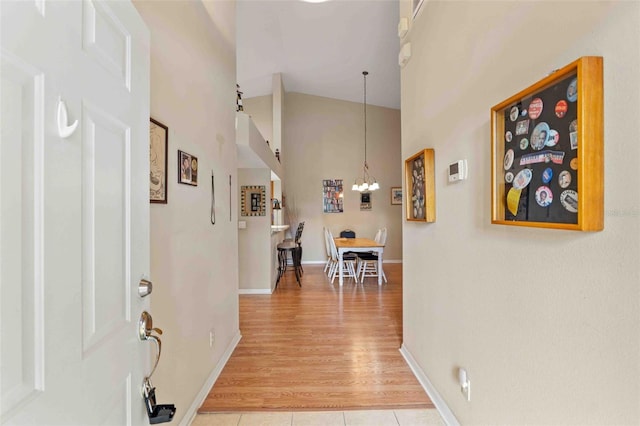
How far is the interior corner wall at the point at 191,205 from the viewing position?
153 cm

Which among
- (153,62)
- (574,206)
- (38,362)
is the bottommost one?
(38,362)

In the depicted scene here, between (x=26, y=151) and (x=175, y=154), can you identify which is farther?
(x=175, y=154)

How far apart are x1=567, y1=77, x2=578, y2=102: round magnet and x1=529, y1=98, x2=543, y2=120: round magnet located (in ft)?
0.37

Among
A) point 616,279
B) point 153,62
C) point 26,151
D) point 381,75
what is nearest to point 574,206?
point 616,279

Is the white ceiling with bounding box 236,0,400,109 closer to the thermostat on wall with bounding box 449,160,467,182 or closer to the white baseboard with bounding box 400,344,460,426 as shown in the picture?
the thermostat on wall with bounding box 449,160,467,182

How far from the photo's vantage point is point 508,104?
46.3 inches

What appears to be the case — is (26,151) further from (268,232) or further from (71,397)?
(268,232)

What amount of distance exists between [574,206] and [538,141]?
10.5 inches

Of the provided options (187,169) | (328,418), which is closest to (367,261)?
(328,418)

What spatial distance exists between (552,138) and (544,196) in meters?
0.19

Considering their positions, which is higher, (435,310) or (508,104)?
(508,104)

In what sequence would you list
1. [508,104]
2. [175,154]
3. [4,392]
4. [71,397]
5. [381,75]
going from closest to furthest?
[4,392] < [71,397] < [508,104] < [175,154] < [381,75]

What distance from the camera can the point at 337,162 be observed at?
25.5ft

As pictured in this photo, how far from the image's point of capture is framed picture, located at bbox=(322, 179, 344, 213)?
773 cm
